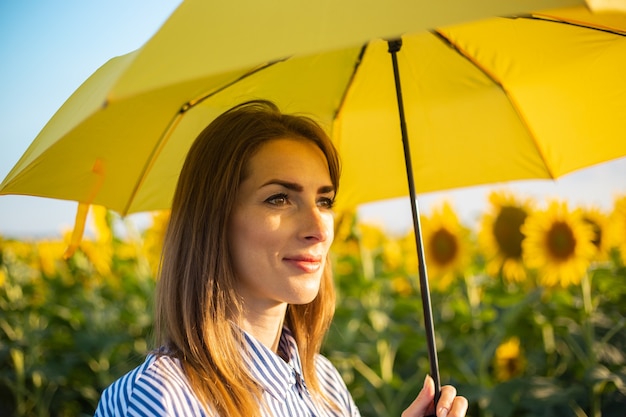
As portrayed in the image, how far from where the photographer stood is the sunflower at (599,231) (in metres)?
3.65

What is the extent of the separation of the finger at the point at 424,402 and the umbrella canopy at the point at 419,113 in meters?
0.87

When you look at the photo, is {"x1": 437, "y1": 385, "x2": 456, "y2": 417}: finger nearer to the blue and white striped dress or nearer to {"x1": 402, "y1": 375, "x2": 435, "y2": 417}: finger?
{"x1": 402, "y1": 375, "x2": 435, "y2": 417}: finger

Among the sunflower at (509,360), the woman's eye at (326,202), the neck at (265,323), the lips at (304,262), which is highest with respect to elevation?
the woman's eye at (326,202)

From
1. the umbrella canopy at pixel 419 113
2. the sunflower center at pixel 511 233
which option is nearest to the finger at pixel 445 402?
the umbrella canopy at pixel 419 113

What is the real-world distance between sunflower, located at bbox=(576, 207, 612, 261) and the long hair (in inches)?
78.5

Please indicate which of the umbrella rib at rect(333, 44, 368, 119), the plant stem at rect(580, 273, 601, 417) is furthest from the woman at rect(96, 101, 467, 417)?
the plant stem at rect(580, 273, 601, 417)

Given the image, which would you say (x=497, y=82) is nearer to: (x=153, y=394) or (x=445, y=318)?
(x=153, y=394)

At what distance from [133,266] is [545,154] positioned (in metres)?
3.65

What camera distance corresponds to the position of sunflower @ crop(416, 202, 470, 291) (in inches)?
160

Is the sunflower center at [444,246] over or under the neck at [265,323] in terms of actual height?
over

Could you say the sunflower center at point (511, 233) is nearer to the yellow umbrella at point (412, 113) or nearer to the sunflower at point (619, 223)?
the sunflower at point (619, 223)

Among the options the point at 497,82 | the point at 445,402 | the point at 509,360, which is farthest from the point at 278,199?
the point at 509,360

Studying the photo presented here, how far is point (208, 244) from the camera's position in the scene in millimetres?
1873

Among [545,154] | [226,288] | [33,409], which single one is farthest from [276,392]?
[33,409]
